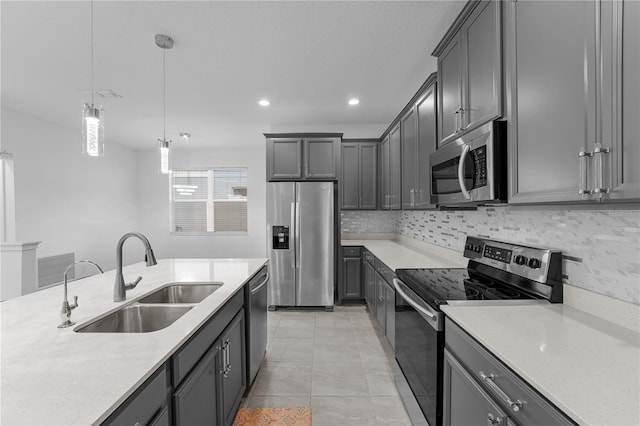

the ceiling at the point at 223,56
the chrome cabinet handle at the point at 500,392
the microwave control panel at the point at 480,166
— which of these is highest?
the ceiling at the point at 223,56

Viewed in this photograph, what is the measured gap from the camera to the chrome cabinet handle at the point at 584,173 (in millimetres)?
990

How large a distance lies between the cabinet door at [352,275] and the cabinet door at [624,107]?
11.0ft

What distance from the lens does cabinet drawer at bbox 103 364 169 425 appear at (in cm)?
79

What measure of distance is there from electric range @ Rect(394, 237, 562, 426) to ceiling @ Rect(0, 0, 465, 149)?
5.53ft

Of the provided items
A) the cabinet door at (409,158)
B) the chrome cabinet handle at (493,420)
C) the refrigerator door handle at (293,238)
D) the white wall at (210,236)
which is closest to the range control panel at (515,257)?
the chrome cabinet handle at (493,420)

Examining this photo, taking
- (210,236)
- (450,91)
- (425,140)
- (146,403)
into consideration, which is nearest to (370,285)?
(425,140)

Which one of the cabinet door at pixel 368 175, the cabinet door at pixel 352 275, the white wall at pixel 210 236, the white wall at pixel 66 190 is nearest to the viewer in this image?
the white wall at pixel 66 190

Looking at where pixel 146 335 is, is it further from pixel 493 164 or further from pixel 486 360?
pixel 493 164

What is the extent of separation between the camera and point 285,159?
4.12m

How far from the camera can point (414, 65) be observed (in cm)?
278

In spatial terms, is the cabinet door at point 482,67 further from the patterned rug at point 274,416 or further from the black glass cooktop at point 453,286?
the patterned rug at point 274,416

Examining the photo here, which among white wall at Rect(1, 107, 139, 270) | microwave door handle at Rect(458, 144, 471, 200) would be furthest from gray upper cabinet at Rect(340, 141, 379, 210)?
white wall at Rect(1, 107, 139, 270)

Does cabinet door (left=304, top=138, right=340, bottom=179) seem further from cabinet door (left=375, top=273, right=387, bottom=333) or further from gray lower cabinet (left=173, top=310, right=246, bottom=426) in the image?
gray lower cabinet (left=173, top=310, right=246, bottom=426)

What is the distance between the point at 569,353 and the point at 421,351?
0.86 meters
